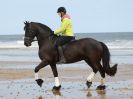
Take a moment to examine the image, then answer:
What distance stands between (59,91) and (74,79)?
13.4 feet

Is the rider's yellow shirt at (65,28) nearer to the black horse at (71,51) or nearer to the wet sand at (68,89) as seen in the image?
the black horse at (71,51)

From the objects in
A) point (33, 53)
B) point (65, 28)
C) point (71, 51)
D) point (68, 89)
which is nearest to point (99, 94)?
point (68, 89)

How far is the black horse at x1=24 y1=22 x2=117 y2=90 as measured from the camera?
15602 millimetres

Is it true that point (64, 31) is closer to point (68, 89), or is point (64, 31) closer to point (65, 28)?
point (65, 28)

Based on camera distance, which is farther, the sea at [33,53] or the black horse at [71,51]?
the sea at [33,53]

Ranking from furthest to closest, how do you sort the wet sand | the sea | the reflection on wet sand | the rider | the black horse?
the sea, the rider, the black horse, the wet sand, the reflection on wet sand

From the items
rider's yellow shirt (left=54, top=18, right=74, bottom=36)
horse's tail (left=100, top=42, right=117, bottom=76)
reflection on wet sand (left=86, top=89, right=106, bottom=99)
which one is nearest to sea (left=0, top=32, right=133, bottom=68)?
rider's yellow shirt (left=54, top=18, right=74, bottom=36)

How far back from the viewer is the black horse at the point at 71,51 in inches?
614

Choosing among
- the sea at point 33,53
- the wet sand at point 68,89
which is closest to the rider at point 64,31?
the wet sand at point 68,89

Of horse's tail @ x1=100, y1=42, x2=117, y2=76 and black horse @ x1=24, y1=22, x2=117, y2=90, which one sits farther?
horse's tail @ x1=100, y1=42, x2=117, y2=76

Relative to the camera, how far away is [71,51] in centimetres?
1567

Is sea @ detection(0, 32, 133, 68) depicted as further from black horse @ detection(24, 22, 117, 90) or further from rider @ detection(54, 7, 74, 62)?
A: rider @ detection(54, 7, 74, 62)

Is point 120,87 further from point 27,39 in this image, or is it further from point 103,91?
point 27,39

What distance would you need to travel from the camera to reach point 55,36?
16.0 meters
